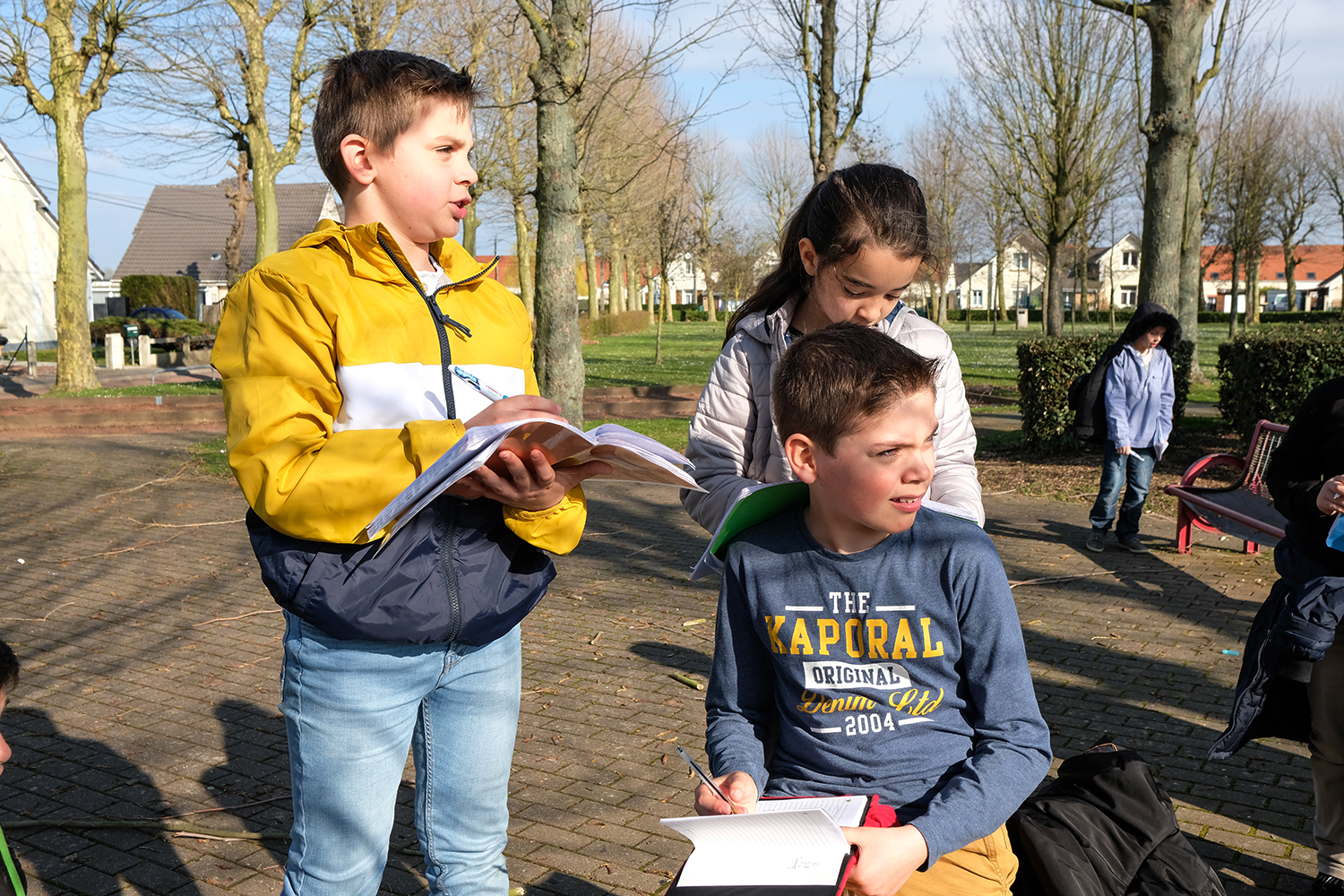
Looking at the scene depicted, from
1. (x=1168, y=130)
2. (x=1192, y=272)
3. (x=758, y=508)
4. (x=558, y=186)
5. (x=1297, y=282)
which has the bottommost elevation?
(x=758, y=508)

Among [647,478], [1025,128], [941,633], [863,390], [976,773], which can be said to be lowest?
[976,773]

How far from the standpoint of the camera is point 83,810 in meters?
3.95

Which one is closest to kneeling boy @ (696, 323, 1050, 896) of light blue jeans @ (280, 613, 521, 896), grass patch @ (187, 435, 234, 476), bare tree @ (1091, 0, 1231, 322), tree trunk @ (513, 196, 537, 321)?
light blue jeans @ (280, 613, 521, 896)

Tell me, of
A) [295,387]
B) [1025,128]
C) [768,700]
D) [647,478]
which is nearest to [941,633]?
[768,700]

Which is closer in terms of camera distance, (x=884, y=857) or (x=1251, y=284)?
(x=884, y=857)

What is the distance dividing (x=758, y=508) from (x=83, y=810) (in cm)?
315

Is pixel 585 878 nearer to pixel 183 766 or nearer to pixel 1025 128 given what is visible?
pixel 183 766

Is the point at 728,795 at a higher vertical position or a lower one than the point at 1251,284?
lower

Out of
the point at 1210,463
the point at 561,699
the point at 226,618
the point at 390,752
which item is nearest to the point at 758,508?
the point at 390,752

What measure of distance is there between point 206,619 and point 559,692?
2560mm

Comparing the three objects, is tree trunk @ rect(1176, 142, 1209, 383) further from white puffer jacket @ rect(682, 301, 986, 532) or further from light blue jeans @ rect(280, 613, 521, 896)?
light blue jeans @ rect(280, 613, 521, 896)

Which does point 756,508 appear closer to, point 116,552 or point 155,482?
point 116,552

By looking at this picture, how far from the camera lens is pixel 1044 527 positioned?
30.3 ft

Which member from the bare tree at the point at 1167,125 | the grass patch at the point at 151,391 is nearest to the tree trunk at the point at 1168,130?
the bare tree at the point at 1167,125
